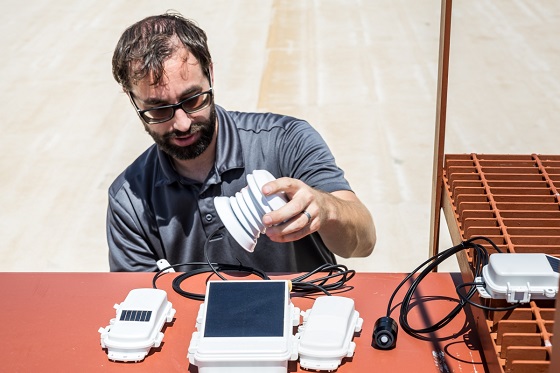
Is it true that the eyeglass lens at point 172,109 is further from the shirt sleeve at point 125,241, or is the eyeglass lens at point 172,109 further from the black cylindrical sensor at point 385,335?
the black cylindrical sensor at point 385,335

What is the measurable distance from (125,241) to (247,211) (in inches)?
35.1

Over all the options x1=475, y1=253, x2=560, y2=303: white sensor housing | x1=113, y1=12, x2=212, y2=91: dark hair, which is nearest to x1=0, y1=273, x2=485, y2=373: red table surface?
x1=475, y1=253, x2=560, y2=303: white sensor housing

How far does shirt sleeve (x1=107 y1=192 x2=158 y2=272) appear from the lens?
244 cm

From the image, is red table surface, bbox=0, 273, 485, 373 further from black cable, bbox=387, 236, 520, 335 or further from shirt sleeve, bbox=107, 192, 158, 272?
shirt sleeve, bbox=107, 192, 158, 272

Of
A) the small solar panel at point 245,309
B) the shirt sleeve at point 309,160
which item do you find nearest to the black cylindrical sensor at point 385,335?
the small solar panel at point 245,309

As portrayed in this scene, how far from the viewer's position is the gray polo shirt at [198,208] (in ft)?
8.10

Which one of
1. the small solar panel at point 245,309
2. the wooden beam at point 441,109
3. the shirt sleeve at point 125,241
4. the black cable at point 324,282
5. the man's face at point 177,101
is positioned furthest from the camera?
the shirt sleeve at point 125,241

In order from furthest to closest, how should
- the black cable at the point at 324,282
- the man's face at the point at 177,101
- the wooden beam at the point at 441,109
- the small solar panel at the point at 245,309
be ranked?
the man's face at the point at 177,101, the wooden beam at the point at 441,109, the black cable at the point at 324,282, the small solar panel at the point at 245,309

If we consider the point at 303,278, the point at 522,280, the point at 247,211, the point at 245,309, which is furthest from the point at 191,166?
the point at 522,280

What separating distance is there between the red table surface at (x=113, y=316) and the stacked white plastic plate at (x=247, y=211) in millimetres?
237

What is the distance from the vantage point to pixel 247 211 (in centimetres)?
168

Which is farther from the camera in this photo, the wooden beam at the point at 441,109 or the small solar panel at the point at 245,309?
the wooden beam at the point at 441,109

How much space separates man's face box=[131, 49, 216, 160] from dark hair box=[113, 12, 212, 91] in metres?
0.02

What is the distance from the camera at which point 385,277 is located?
6.39ft
